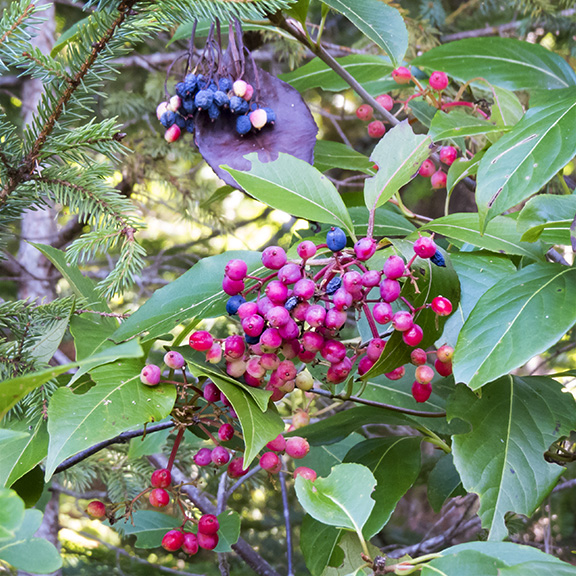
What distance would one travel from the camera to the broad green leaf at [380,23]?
0.79m

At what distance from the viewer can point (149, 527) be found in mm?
920

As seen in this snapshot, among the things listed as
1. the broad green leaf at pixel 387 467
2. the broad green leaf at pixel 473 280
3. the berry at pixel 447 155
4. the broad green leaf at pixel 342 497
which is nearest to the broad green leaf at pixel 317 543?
the broad green leaf at pixel 387 467

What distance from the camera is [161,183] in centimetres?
171

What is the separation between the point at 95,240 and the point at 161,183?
3.43ft

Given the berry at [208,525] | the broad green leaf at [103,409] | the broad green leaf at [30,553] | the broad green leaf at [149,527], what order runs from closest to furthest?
the broad green leaf at [30,553] < the broad green leaf at [103,409] < the berry at [208,525] < the broad green leaf at [149,527]

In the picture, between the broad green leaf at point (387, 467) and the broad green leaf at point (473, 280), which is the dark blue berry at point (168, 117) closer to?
the broad green leaf at point (473, 280)

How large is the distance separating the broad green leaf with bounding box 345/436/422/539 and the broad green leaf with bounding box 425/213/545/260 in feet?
1.03

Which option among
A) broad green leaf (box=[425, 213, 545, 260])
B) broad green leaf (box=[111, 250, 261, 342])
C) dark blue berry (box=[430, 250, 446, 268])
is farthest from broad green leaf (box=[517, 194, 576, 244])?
broad green leaf (box=[111, 250, 261, 342])

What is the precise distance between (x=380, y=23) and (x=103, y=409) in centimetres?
64

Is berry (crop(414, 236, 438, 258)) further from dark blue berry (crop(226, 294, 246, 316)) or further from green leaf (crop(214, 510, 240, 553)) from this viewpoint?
green leaf (crop(214, 510, 240, 553))

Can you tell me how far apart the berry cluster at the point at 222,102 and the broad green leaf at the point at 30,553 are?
1.77 feet

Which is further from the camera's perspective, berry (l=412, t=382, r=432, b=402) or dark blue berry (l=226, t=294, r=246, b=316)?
berry (l=412, t=382, r=432, b=402)

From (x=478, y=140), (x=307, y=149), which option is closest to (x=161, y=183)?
(x=478, y=140)

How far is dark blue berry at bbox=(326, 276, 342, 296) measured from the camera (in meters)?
0.60
